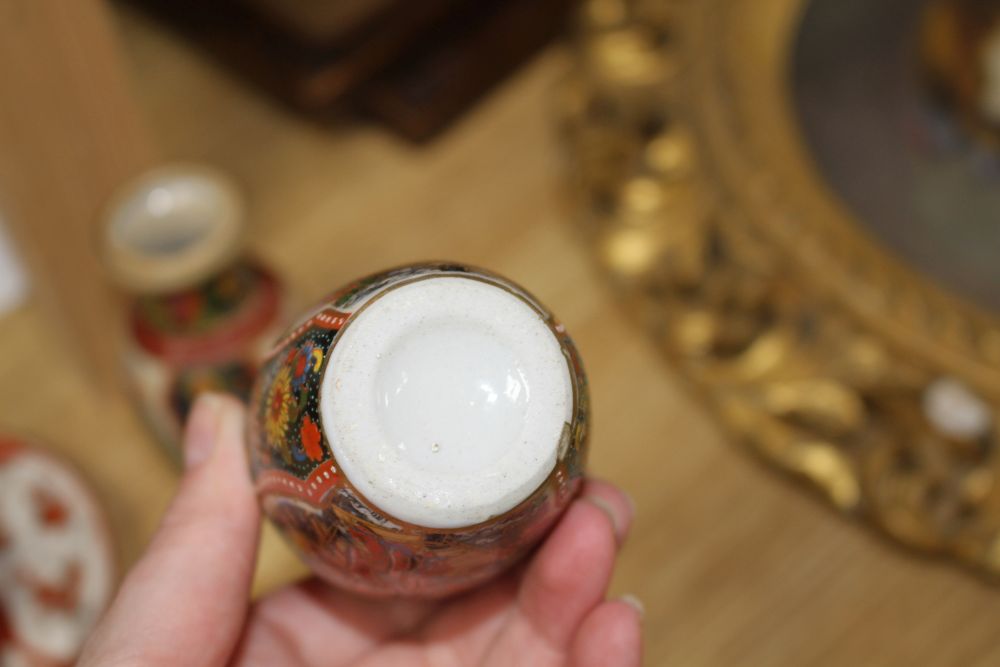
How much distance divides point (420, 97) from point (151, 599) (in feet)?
2.23

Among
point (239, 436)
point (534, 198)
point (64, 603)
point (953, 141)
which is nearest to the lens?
point (239, 436)

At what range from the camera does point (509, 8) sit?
45.8 inches

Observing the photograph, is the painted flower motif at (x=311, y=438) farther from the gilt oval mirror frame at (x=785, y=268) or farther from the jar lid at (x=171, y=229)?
the gilt oval mirror frame at (x=785, y=268)

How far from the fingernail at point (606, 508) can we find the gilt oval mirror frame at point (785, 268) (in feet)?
1.06

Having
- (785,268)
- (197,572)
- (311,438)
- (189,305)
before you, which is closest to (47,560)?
(189,305)

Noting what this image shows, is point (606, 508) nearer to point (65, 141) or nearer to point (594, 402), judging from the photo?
point (594, 402)

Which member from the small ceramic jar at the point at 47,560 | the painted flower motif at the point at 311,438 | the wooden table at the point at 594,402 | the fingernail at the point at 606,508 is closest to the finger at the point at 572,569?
the fingernail at the point at 606,508

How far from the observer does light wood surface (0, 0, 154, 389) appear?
768 millimetres

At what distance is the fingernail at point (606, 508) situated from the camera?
0.59m

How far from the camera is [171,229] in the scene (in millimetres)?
862

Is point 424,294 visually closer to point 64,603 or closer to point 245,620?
point 245,620

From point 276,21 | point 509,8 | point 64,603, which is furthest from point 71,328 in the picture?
point 509,8

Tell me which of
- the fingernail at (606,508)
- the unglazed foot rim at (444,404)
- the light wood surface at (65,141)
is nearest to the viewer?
the unglazed foot rim at (444,404)

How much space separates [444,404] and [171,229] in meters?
0.46
